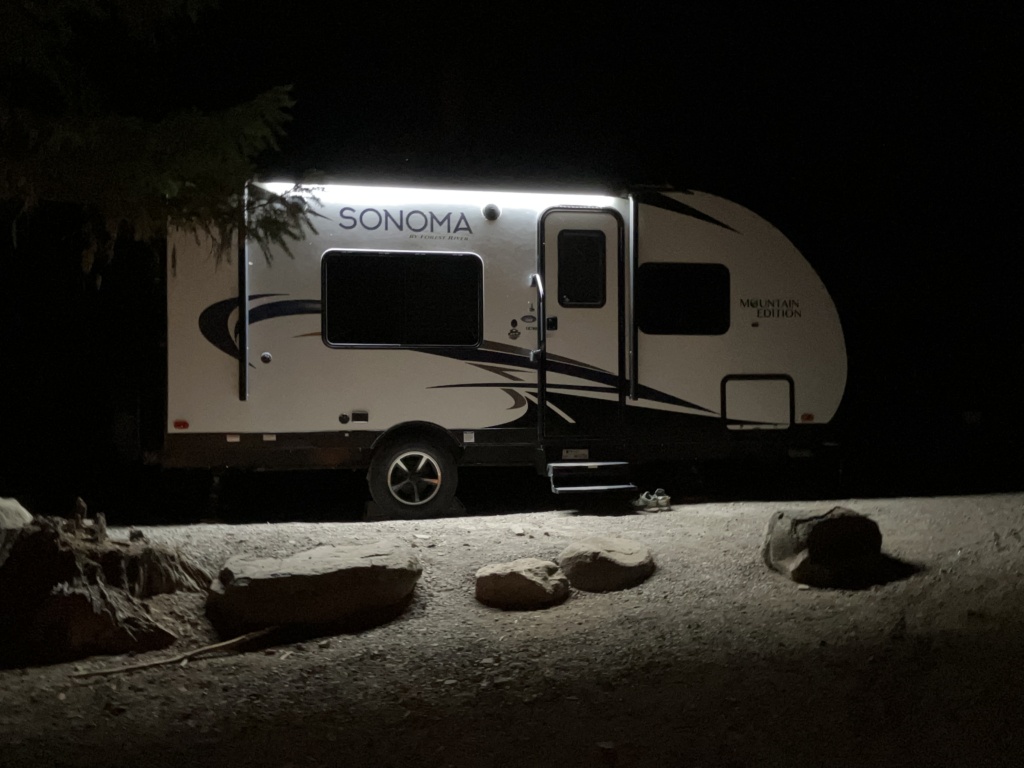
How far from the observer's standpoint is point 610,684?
436 centimetres

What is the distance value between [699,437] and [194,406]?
474 centimetres

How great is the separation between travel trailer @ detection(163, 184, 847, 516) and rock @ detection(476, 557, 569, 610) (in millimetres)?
2748

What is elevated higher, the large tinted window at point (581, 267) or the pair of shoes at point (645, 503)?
the large tinted window at point (581, 267)

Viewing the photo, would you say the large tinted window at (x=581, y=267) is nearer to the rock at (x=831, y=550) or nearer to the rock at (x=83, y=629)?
the rock at (x=831, y=550)

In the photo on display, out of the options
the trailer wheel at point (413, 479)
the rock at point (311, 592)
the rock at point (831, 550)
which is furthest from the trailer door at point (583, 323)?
the rock at point (311, 592)

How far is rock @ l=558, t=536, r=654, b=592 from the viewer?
5797mm

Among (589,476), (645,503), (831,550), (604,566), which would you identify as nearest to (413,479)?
(589,476)

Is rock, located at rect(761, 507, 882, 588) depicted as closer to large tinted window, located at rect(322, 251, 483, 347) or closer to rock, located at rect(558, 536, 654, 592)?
rock, located at rect(558, 536, 654, 592)

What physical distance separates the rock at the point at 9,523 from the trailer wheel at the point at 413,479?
3047 millimetres

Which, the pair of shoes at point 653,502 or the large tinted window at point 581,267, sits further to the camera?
the large tinted window at point 581,267

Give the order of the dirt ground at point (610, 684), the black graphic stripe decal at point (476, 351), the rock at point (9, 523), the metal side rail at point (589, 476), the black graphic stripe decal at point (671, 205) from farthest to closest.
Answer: the black graphic stripe decal at point (671, 205)
the metal side rail at point (589, 476)
the black graphic stripe decal at point (476, 351)
the rock at point (9, 523)
the dirt ground at point (610, 684)

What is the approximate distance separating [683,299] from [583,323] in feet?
3.43

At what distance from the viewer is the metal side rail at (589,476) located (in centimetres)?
848

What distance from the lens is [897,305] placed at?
9.99 meters
